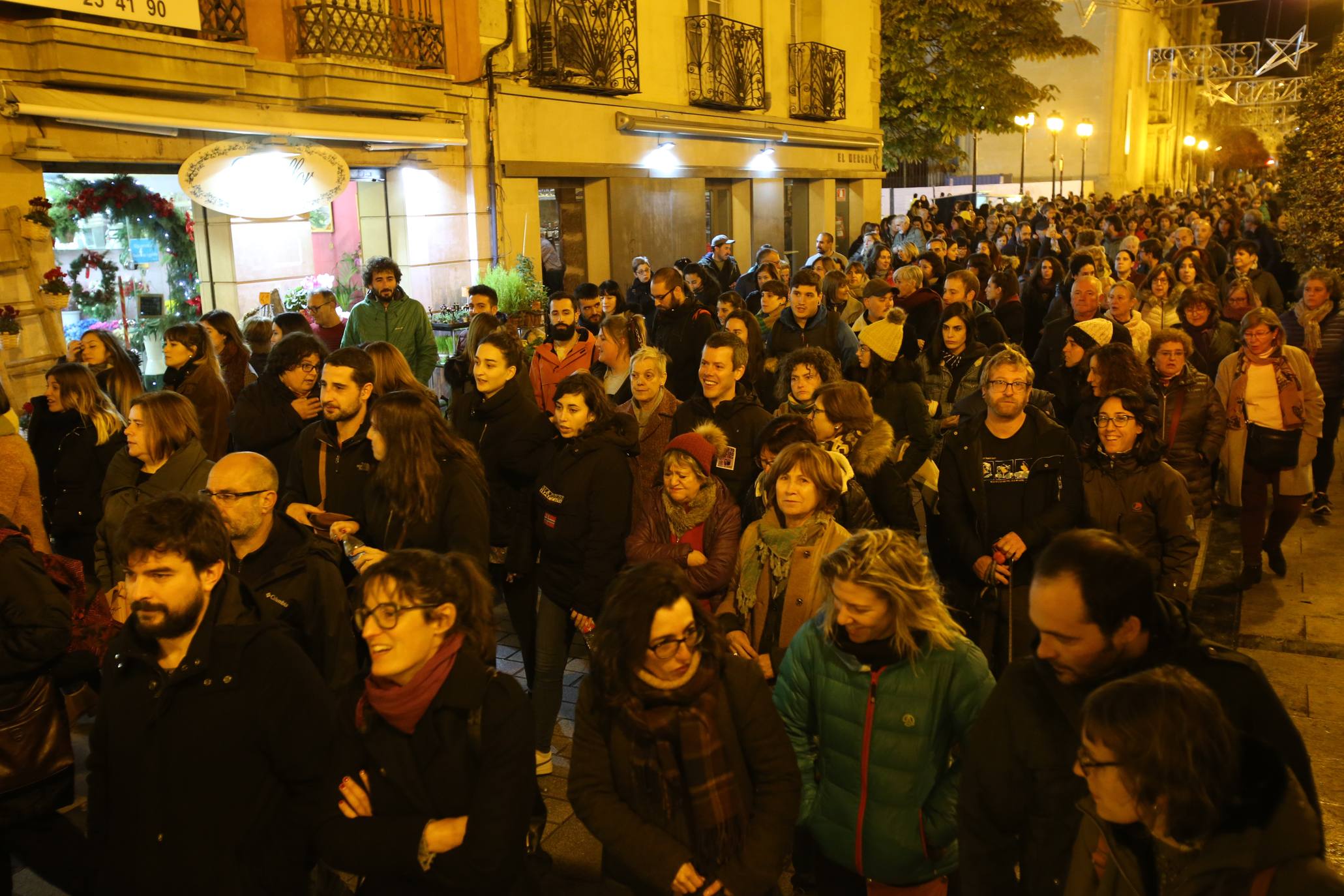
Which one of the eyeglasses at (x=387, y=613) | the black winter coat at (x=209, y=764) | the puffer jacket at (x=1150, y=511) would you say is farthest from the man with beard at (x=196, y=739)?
the puffer jacket at (x=1150, y=511)

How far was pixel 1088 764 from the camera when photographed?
2236 millimetres

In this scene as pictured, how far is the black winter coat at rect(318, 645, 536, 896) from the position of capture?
111 inches

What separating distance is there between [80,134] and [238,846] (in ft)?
26.1

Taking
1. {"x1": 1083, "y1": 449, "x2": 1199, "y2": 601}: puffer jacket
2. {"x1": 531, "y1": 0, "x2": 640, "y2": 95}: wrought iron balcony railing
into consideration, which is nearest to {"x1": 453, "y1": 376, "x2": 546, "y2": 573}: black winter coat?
{"x1": 1083, "y1": 449, "x2": 1199, "y2": 601}: puffer jacket

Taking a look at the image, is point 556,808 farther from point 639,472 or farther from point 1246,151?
point 1246,151

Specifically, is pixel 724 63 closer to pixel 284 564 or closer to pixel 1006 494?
pixel 1006 494

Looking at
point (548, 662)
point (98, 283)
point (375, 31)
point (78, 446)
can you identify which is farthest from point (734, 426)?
point (375, 31)

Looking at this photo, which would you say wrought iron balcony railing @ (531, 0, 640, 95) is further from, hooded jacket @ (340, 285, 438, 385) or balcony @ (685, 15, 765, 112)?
hooded jacket @ (340, 285, 438, 385)

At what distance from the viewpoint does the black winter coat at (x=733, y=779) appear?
2.98m

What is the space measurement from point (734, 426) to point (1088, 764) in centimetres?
350

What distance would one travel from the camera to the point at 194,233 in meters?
10.5

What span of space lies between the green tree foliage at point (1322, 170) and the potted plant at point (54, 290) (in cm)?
1230

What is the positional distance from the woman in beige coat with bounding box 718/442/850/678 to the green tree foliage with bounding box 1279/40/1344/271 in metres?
10.2

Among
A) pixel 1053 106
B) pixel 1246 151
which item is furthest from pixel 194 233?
pixel 1246 151
